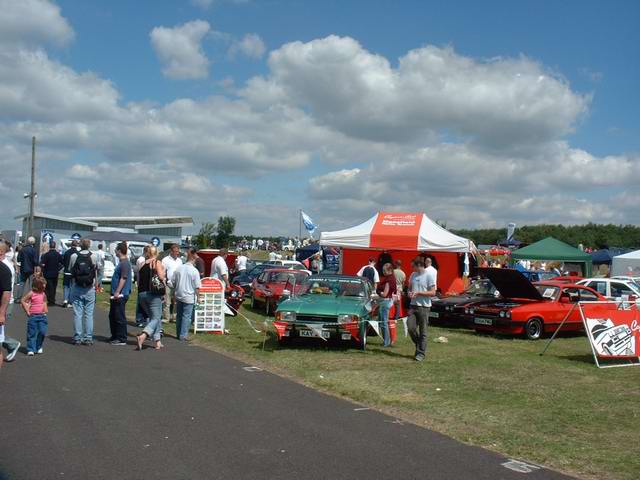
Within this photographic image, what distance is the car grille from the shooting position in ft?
37.3

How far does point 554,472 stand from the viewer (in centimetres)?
532

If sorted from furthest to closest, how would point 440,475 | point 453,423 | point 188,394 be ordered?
point 188,394 < point 453,423 < point 440,475

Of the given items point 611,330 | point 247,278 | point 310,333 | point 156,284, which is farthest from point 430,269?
point 247,278

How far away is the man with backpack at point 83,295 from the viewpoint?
1087 cm

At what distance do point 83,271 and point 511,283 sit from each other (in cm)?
986

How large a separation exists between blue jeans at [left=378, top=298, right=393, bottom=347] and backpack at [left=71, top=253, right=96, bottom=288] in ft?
17.7

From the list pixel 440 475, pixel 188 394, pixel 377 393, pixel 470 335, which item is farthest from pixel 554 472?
pixel 470 335

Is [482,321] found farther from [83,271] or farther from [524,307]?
[83,271]


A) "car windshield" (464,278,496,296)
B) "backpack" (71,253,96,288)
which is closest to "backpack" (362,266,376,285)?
"car windshield" (464,278,496,296)

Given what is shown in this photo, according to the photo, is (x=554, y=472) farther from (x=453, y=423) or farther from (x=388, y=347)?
(x=388, y=347)

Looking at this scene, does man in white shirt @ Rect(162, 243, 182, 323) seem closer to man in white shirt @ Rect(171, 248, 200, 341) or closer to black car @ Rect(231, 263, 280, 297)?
man in white shirt @ Rect(171, 248, 200, 341)

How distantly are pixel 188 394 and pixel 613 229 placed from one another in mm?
95201

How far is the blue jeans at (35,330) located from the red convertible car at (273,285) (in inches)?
320

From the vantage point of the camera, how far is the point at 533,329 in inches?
591
